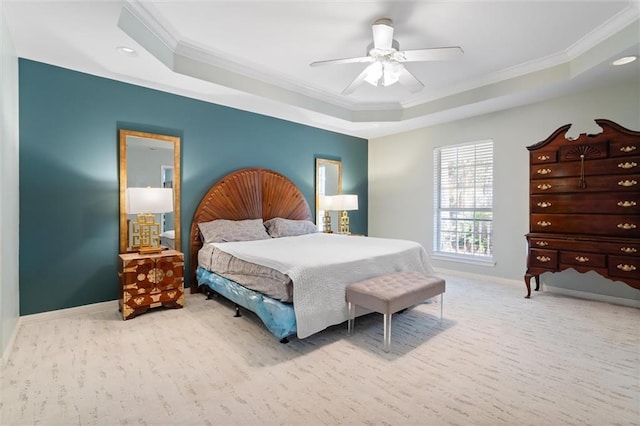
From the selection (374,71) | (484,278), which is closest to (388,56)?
(374,71)

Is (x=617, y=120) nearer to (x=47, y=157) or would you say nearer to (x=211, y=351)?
(x=211, y=351)

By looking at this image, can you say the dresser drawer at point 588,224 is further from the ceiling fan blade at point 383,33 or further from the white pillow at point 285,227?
the white pillow at point 285,227

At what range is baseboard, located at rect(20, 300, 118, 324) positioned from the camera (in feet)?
9.93

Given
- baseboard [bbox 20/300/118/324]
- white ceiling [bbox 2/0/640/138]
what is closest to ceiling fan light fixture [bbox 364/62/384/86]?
white ceiling [bbox 2/0/640/138]

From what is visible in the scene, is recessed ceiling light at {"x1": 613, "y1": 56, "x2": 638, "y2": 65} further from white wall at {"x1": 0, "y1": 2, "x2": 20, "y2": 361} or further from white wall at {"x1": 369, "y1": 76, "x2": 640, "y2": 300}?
white wall at {"x1": 0, "y1": 2, "x2": 20, "y2": 361}

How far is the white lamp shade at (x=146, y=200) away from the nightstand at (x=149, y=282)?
1.63ft

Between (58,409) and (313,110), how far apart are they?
419 centimetres

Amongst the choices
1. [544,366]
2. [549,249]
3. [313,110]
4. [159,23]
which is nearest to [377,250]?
[544,366]

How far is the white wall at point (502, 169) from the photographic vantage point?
3771 mm

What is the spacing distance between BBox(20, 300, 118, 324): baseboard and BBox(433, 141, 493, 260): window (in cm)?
488

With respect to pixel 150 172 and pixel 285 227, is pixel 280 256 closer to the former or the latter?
pixel 285 227

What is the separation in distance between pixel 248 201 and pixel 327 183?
1748mm

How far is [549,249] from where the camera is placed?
3.70 m

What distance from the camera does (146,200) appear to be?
3.26m
